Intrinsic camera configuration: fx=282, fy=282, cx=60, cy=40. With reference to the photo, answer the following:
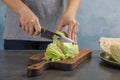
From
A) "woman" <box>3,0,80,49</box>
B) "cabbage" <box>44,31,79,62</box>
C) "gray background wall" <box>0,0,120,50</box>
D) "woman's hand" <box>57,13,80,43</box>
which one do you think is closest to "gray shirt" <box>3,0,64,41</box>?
"woman" <box>3,0,80,49</box>

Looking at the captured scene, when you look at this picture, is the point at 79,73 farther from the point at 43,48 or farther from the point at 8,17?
the point at 8,17

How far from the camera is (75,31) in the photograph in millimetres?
1085

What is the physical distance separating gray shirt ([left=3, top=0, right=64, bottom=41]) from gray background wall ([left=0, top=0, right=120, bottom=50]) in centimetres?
62

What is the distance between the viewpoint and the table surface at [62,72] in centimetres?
79

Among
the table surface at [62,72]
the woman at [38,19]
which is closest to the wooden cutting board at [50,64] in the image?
the table surface at [62,72]

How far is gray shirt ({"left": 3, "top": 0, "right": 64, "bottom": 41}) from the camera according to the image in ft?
4.11

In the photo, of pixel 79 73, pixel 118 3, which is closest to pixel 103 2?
pixel 118 3

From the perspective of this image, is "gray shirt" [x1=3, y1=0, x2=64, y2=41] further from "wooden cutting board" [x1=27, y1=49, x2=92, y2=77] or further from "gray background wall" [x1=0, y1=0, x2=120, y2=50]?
"gray background wall" [x1=0, y1=0, x2=120, y2=50]

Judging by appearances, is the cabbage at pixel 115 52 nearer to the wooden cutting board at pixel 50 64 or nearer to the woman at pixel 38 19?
the wooden cutting board at pixel 50 64

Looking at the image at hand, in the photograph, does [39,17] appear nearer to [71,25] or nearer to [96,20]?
[71,25]

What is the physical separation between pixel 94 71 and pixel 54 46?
18 centimetres

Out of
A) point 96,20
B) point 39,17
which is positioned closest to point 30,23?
point 39,17

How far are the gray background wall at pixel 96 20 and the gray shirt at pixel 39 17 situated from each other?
24.3 inches

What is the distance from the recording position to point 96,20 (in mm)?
1921
